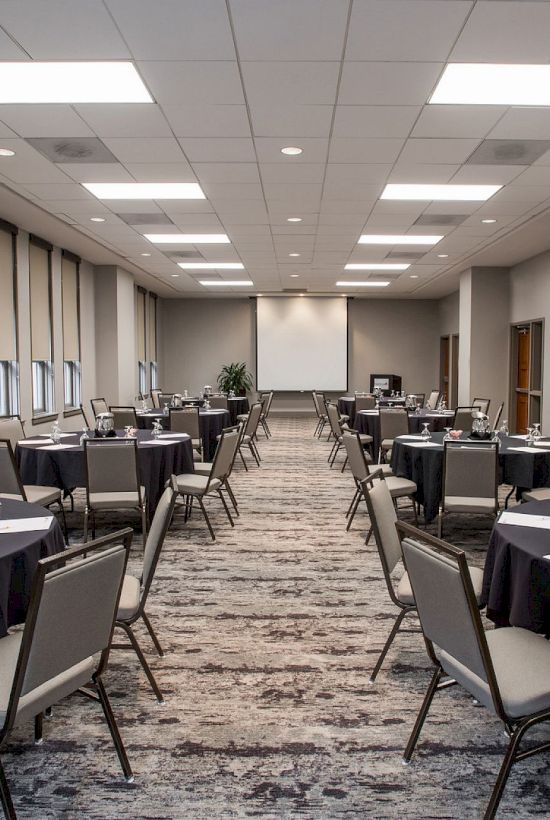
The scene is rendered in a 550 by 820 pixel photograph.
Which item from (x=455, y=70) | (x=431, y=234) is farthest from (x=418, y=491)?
(x=431, y=234)

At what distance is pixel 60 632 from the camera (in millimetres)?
1943

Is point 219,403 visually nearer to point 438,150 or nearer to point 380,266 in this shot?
point 380,266

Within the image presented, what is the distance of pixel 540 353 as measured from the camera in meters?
10.7

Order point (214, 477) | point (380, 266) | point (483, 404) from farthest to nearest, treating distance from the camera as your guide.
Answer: point (380, 266) < point (483, 404) < point (214, 477)

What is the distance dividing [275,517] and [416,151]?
3508mm

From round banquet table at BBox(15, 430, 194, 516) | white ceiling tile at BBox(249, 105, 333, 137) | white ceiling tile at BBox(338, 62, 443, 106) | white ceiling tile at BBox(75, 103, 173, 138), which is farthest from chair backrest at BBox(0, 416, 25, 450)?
white ceiling tile at BBox(338, 62, 443, 106)

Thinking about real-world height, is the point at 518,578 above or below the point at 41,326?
below

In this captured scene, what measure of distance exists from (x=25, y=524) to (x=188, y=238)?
272 inches

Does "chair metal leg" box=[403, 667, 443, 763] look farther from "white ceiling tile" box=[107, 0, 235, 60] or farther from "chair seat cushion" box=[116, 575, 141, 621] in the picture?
"white ceiling tile" box=[107, 0, 235, 60]

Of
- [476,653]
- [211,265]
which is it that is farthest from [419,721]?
[211,265]

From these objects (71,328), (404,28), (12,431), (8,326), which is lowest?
(12,431)

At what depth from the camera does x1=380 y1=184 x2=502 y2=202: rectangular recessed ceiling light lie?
6.51 m

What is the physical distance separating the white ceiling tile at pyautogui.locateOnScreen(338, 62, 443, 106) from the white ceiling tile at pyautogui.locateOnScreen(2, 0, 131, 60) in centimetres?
136

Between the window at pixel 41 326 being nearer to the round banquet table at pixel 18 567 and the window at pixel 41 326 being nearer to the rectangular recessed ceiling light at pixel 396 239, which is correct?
the rectangular recessed ceiling light at pixel 396 239
